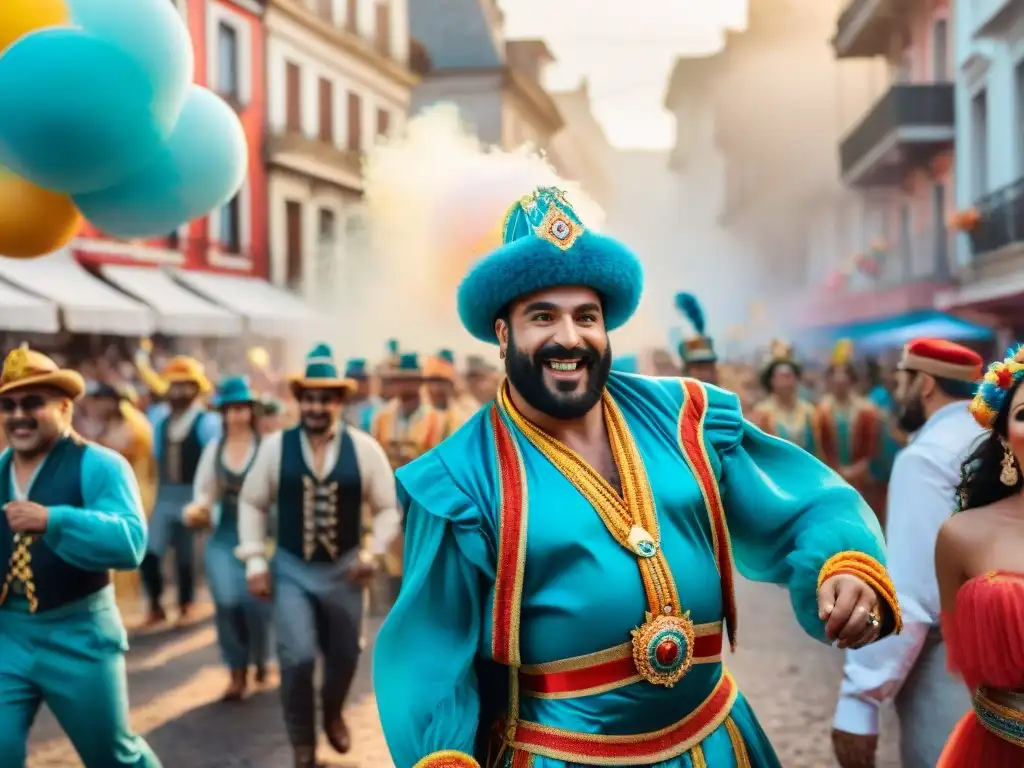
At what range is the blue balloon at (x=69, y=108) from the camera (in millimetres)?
3693

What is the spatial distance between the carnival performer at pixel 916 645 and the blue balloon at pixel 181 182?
249 cm

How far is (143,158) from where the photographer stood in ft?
13.4

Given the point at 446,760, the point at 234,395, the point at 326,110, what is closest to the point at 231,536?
the point at 234,395

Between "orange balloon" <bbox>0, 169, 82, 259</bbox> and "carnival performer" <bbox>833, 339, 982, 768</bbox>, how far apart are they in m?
2.81

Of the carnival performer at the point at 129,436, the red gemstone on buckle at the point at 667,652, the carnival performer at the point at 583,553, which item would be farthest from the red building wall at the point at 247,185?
the red gemstone on buckle at the point at 667,652

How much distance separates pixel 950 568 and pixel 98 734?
2836mm

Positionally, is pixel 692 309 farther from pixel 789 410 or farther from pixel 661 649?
pixel 789 410

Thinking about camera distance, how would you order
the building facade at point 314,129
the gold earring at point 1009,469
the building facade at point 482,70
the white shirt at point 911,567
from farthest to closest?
1. the building facade at point 482,70
2. the building facade at point 314,129
3. the white shirt at point 911,567
4. the gold earring at point 1009,469

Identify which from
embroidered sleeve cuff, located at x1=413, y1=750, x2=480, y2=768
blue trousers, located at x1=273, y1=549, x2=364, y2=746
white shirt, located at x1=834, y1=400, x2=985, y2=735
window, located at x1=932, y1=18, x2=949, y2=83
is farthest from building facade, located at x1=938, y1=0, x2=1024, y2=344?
embroidered sleeve cuff, located at x1=413, y1=750, x2=480, y2=768

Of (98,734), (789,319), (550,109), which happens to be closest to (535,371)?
(98,734)

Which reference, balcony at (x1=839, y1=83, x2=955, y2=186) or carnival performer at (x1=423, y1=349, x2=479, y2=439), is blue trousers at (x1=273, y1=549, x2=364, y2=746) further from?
balcony at (x1=839, y1=83, x2=955, y2=186)

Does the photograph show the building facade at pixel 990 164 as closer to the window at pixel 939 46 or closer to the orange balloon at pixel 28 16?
the window at pixel 939 46

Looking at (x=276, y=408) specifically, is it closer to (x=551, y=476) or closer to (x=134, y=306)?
(x=134, y=306)

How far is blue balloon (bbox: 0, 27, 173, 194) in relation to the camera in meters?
3.69
